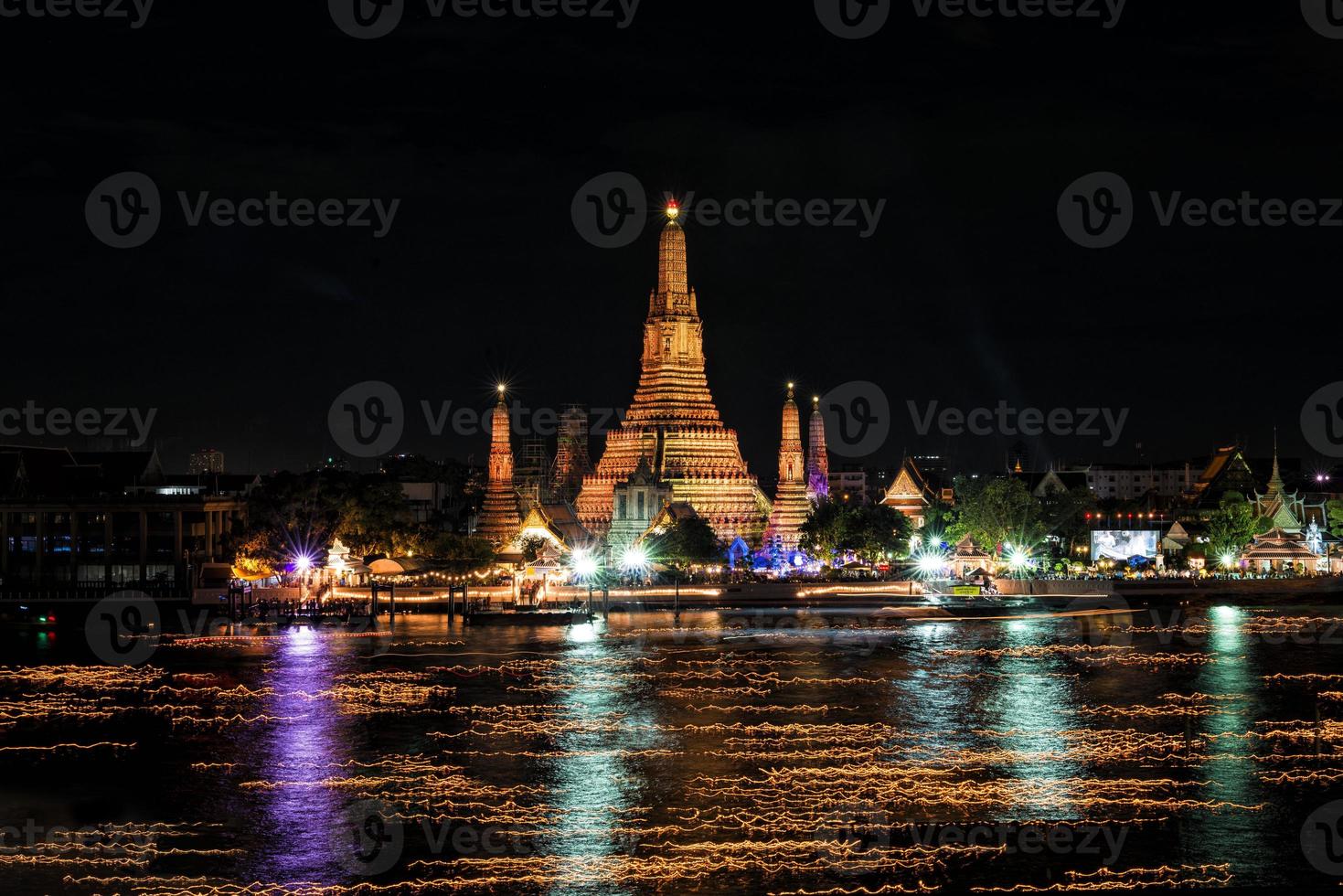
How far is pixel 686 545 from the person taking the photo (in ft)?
273

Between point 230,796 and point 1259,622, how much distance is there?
160 ft

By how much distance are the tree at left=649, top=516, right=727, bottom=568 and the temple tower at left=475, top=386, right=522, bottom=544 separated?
8.16 metres

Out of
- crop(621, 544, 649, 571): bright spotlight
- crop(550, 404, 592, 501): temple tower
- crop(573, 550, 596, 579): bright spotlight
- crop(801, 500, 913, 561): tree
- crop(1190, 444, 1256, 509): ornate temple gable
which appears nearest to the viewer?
crop(573, 550, 596, 579): bright spotlight

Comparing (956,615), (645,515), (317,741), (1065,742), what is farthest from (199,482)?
(1065,742)

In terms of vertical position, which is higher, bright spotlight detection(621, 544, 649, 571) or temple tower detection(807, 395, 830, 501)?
temple tower detection(807, 395, 830, 501)

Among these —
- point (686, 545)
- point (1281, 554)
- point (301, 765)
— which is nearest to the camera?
point (301, 765)

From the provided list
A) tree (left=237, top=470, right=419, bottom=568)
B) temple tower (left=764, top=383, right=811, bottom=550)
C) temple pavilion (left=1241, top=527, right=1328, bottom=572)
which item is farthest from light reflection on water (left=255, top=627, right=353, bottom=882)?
temple pavilion (left=1241, top=527, right=1328, bottom=572)

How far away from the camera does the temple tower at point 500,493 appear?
85.8 meters

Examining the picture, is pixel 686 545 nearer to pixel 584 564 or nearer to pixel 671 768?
pixel 584 564

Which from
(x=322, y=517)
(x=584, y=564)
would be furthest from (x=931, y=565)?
(x=322, y=517)

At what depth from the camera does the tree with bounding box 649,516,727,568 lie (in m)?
82.9

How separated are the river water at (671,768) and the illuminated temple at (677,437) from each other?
3253 centimetres

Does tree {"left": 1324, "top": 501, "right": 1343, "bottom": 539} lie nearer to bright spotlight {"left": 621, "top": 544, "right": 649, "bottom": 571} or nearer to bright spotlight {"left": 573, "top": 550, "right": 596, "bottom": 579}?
bright spotlight {"left": 621, "top": 544, "right": 649, "bottom": 571}

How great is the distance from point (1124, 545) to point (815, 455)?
2092 cm
